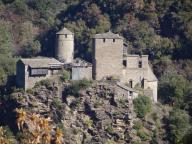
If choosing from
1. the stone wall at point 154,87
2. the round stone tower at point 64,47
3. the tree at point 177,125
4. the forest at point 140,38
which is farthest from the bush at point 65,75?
the tree at point 177,125

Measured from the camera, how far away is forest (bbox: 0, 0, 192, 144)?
56.9 metres

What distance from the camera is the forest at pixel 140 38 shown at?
56.9 m

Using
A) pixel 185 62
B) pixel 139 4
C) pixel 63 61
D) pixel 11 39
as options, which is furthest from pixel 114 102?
pixel 11 39

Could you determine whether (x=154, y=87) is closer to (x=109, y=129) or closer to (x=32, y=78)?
(x=109, y=129)

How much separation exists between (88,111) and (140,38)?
14386 mm

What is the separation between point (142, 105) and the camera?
5291 cm

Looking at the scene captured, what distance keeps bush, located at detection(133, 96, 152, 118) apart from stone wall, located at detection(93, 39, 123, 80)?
7.23 feet

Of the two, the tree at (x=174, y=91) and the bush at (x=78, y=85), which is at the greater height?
the bush at (x=78, y=85)

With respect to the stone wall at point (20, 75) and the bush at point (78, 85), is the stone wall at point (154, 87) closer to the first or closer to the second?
the bush at point (78, 85)

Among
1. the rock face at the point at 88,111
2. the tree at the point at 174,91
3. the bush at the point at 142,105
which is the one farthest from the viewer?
the tree at the point at 174,91

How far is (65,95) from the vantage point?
53.4m

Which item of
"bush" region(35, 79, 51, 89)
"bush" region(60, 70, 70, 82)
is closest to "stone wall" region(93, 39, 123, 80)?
"bush" region(60, 70, 70, 82)

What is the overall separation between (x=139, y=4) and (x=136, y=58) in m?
15.5

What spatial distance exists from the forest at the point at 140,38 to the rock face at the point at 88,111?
2.85m
